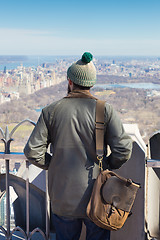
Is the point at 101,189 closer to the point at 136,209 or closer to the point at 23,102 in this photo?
the point at 136,209

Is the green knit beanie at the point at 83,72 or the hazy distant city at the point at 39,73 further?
the hazy distant city at the point at 39,73

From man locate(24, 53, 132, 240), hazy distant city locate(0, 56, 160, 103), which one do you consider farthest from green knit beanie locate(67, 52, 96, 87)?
hazy distant city locate(0, 56, 160, 103)

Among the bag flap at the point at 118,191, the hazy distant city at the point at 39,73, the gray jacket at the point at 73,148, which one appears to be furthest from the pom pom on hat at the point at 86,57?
the hazy distant city at the point at 39,73

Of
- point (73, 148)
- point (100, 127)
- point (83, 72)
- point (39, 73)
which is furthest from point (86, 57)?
point (39, 73)

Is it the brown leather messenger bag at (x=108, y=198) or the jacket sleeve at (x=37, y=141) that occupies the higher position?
the jacket sleeve at (x=37, y=141)

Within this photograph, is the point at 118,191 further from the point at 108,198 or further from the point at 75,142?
the point at 75,142

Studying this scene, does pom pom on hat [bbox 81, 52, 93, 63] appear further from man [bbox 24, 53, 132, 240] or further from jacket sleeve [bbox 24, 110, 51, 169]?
jacket sleeve [bbox 24, 110, 51, 169]

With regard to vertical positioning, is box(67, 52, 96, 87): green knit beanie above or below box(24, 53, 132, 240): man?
above

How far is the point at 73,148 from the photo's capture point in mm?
1410

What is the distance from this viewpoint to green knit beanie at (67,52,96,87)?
1.42 m

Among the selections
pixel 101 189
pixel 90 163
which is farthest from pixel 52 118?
pixel 101 189

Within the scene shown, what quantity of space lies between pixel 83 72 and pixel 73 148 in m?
0.38

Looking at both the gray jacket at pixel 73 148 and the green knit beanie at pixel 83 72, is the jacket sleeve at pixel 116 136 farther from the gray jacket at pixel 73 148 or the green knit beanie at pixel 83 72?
the green knit beanie at pixel 83 72

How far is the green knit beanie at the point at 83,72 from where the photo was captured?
4.65ft
